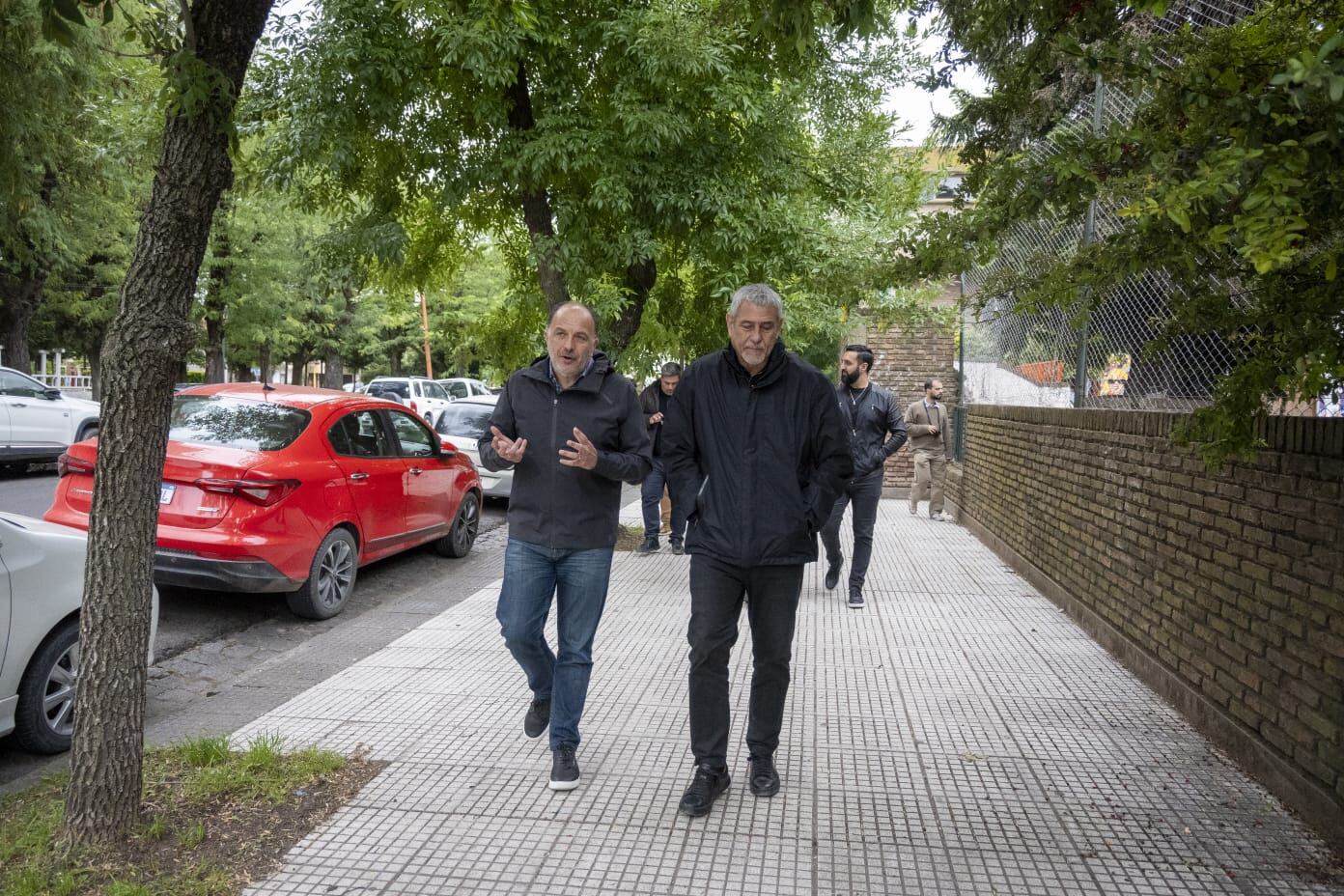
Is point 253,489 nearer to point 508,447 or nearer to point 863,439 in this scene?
point 508,447

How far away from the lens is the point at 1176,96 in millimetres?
2855

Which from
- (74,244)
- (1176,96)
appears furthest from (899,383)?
(74,244)

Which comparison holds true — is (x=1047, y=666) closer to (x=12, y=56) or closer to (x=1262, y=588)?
(x=1262, y=588)

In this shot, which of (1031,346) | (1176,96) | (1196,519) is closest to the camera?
(1176,96)

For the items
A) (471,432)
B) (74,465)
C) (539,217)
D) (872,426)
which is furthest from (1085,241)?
(471,432)

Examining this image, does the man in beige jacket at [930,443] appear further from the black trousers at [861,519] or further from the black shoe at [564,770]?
the black shoe at [564,770]

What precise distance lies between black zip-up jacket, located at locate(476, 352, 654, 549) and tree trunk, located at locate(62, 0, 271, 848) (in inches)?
49.1

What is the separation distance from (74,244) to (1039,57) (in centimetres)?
2206

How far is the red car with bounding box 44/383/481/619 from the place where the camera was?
687 cm

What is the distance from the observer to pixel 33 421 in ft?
51.4

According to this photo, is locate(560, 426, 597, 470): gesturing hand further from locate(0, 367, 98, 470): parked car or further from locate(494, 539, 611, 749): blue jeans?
locate(0, 367, 98, 470): parked car

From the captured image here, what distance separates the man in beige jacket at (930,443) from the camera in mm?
13891

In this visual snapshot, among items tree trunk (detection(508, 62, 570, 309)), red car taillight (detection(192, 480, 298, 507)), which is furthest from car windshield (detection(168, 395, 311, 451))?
tree trunk (detection(508, 62, 570, 309))

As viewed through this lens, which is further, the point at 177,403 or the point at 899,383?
the point at 899,383
